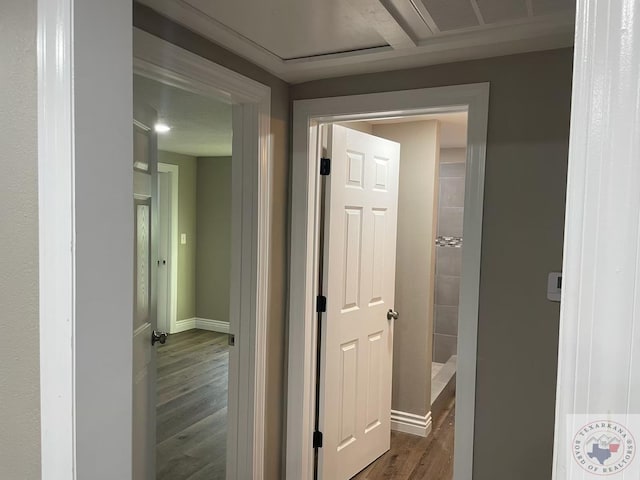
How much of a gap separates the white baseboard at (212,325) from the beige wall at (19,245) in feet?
17.5

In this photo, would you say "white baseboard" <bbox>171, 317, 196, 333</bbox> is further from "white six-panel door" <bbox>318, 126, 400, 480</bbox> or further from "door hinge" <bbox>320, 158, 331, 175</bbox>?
"door hinge" <bbox>320, 158, 331, 175</bbox>

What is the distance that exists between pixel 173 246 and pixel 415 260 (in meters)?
3.68

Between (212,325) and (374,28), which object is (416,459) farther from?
(212,325)

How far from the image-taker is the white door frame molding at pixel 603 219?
15.3 inches

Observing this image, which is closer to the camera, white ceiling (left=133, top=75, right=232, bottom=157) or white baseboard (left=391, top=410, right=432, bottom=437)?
white ceiling (left=133, top=75, right=232, bottom=157)

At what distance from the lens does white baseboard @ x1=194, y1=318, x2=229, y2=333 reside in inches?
243

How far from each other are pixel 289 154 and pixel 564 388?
205 cm

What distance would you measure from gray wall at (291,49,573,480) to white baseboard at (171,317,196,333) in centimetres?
489

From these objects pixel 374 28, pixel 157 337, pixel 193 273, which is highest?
pixel 374 28

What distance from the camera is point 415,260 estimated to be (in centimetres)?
337

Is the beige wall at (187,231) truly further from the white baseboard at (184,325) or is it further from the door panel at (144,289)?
the door panel at (144,289)

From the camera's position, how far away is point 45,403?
2.66 ft

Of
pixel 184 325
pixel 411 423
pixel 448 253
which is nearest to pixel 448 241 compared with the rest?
pixel 448 253

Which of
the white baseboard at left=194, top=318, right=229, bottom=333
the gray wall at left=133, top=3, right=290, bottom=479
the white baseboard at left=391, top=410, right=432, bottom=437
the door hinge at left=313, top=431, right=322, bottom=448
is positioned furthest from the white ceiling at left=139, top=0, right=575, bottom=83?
the white baseboard at left=194, top=318, right=229, bottom=333
